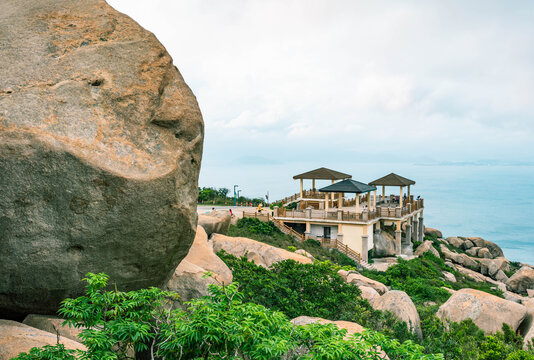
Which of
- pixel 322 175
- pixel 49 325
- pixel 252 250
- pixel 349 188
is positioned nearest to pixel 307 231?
pixel 349 188

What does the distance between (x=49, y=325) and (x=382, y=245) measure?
2825 cm

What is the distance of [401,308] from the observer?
14.6 meters

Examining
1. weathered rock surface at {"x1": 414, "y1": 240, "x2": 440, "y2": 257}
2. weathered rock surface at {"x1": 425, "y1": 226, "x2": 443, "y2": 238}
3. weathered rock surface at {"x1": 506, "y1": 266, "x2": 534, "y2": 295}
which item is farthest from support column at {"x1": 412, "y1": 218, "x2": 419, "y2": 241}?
weathered rock surface at {"x1": 506, "y1": 266, "x2": 534, "y2": 295}

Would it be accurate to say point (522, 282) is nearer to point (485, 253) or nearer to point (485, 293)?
point (485, 253)

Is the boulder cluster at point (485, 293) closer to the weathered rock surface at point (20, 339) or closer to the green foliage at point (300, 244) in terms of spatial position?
the green foliage at point (300, 244)

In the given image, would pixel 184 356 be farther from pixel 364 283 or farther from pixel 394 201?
pixel 394 201

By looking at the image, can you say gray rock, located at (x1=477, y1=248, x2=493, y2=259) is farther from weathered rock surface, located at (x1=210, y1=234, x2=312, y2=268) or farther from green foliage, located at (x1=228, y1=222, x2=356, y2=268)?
weathered rock surface, located at (x1=210, y1=234, x2=312, y2=268)

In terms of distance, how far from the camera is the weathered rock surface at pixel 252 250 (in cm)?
1759

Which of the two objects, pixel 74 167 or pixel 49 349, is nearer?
pixel 49 349

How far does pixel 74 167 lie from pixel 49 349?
271 cm

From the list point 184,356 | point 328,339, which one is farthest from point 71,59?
point 328,339

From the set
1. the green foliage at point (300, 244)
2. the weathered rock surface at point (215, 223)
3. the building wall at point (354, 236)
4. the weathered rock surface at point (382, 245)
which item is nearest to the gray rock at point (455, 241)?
the weathered rock surface at point (382, 245)

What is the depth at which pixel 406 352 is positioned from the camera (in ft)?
18.9

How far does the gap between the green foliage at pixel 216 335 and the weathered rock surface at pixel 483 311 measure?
31.8 feet
